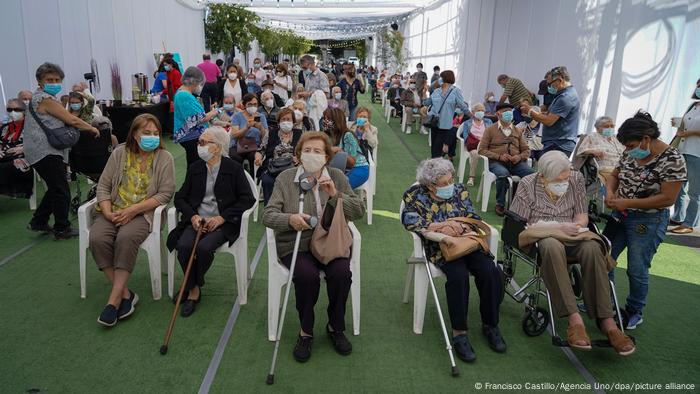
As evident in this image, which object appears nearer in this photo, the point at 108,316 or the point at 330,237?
the point at 330,237

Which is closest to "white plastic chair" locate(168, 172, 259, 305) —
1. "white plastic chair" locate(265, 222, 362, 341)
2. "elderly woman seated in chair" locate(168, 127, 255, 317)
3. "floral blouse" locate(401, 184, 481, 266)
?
"elderly woman seated in chair" locate(168, 127, 255, 317)

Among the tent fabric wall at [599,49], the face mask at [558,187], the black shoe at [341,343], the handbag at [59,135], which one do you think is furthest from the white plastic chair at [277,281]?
the tent fabric wall at [599,49]

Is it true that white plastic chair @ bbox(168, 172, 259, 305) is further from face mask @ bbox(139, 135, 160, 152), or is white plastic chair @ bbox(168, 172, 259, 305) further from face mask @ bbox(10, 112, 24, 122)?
face mask @ bbox(10, 112, 24, 122)

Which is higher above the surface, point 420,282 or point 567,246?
point 567,246

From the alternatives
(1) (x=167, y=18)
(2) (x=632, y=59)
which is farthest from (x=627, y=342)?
(1) (x=167, y=18)

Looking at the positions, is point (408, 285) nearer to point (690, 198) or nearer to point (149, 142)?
point (149, 142)

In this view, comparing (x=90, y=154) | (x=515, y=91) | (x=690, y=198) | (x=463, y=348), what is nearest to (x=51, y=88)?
(x=90, y=154)

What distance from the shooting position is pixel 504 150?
5996mm

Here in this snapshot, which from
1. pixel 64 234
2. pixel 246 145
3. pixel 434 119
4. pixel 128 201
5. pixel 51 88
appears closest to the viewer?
pixel 128 201

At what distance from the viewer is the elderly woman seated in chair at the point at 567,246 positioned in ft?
10.1

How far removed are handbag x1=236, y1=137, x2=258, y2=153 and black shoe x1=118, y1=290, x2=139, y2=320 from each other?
2631 mm

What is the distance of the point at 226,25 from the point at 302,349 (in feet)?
56.6

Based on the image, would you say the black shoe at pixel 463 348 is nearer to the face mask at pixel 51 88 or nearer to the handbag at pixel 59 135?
the handbag at pixel 59 135

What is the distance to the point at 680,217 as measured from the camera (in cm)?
587
